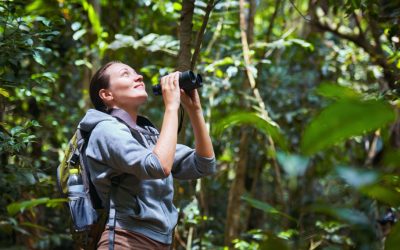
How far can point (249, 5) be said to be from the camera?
15.6ft

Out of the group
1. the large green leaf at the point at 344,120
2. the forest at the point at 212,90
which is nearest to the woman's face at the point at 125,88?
the forest at the point at 212,90

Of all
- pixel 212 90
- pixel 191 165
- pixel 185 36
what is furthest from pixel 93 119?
pixel 212 90

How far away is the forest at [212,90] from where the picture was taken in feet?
9.60

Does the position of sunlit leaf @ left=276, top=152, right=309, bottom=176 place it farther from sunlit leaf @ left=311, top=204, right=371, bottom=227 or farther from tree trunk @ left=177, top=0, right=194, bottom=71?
tree trunk @ left=177, top=0, right=194, bottom=71

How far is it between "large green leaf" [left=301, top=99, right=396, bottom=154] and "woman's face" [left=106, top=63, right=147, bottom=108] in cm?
162

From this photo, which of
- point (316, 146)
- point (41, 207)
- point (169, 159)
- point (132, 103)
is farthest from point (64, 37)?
point (316, 146)

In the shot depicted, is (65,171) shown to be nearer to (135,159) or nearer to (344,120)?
(135,159)

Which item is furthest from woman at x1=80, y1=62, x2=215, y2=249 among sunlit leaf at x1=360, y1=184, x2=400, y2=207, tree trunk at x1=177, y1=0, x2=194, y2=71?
sunlit leaf at x1=360, y1=184, x2=400, y2=207

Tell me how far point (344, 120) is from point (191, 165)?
1.72 meters

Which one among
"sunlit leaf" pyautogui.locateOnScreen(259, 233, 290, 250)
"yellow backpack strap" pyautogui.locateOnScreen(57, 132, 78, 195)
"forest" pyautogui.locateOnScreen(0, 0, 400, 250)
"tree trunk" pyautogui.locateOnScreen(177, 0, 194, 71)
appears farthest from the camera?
"forest" pyautogui.locateOnScreen(0, 0, 400, 250)

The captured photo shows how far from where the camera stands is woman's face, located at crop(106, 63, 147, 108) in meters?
2.29

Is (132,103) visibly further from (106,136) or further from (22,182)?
(22,182)

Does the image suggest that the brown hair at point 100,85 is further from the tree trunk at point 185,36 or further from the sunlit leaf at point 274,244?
the sunlit leaf at point 274,244

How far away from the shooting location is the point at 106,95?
92.1 inches
